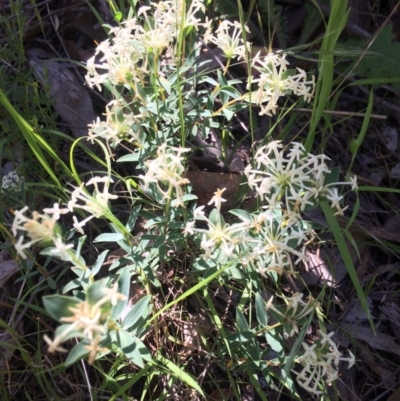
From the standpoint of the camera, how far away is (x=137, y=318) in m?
1.29

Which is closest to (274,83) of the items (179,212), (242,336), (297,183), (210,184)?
(297,183)

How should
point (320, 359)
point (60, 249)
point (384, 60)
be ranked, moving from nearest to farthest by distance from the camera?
point (60, 249), point (320, 359), point (384, 60)

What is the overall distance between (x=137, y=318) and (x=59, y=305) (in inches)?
11.5

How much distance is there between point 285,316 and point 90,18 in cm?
163

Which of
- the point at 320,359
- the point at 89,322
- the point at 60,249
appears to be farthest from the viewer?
the point at 320,359

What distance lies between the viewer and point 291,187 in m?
1.36

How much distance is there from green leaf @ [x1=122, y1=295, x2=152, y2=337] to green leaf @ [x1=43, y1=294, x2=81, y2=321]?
0.26 meters

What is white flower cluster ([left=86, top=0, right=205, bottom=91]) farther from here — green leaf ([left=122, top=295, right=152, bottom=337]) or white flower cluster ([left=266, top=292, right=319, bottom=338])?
white flower cluster ([left=266, top=292, right=319, bottom=338])

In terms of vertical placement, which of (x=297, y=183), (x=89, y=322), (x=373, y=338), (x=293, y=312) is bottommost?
(x=373, y=338)

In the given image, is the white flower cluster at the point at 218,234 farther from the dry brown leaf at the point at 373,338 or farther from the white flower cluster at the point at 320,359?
the dry brown leaf at the point at 373,338

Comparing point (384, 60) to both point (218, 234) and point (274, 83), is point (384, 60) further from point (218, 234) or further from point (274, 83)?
point (218, 234)

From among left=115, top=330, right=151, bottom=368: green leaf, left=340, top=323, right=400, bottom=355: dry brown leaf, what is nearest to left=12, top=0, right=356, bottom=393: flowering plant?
left=115, top=330, right=151, bottom=368: green leaf

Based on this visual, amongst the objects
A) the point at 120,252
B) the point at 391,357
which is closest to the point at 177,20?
the point at 120,252

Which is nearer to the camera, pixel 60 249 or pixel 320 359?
pixel 60 249
